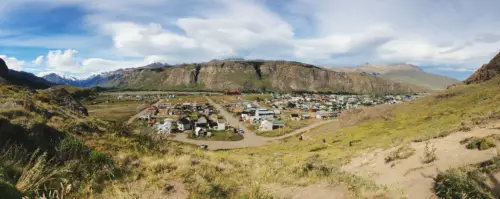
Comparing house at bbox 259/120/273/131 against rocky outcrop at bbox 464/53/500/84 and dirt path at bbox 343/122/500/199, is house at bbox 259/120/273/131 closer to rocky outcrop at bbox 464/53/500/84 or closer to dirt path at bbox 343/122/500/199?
rocky outcrop at bbox 464/53/500/84

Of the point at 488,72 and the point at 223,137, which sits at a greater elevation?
the point at 488,72

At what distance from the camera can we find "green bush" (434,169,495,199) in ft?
19.7

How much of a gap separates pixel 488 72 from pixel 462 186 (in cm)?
8961

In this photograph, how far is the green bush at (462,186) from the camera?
600cm

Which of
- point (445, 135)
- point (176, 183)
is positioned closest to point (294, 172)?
point (176, 183)

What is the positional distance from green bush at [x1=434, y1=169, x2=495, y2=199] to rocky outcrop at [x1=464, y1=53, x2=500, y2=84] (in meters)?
84.6

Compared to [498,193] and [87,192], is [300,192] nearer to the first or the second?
[498,193]

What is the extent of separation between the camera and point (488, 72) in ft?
229

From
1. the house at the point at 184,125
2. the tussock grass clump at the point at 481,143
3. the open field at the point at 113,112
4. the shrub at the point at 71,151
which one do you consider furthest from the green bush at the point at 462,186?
the open field at the point at 113,112

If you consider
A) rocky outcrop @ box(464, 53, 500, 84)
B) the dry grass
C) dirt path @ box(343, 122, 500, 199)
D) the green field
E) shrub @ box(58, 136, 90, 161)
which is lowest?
the green field

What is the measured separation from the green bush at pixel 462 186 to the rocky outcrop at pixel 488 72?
278 ft

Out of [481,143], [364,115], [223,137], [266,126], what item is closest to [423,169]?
[481,143]

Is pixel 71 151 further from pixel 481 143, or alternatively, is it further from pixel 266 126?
pixel 266 126

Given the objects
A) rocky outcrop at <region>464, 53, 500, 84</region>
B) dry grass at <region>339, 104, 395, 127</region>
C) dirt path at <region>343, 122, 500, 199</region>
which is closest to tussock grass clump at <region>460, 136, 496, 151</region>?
dirt path at <region>343, 122, 500, 199</region>
